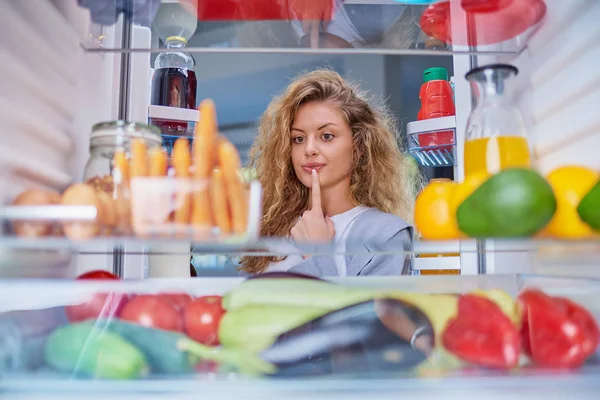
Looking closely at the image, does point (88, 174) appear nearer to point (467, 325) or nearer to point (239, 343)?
point (239, 343)

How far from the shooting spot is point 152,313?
28.5 inches

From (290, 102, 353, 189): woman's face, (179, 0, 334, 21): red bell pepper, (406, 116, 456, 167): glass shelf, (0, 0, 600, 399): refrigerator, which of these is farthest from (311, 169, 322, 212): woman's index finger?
(179, 0, 334, 21): red bell pepper

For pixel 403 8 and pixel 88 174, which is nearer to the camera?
pixel 88 174

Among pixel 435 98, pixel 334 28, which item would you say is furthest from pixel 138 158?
pixel 435 98

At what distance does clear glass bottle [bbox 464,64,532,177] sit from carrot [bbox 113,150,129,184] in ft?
1.58

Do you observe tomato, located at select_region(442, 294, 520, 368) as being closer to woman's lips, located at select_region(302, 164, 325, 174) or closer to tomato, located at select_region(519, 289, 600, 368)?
tomato, located at select_region(519, 289, 600, 368)

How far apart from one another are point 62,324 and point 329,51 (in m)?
0.56

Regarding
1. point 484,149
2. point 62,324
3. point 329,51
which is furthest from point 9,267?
point 484,149

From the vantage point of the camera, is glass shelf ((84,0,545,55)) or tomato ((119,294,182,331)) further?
glass shelf ((84,0,545,55))

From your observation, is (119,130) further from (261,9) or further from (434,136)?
(434,136)

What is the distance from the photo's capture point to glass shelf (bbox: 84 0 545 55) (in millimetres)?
882

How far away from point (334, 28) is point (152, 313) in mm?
532

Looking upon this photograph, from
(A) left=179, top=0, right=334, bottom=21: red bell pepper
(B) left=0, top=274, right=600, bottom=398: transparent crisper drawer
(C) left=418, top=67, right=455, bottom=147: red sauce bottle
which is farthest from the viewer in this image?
(C) left=418, top=67, right=455, bottom=147: red sauce bottle

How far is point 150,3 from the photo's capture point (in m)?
0.87
